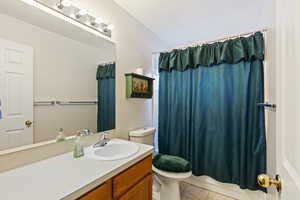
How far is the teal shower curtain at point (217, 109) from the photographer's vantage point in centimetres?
157

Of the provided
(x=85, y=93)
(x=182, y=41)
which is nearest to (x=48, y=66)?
(x=85, y=93)

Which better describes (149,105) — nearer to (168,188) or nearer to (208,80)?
(208,80)

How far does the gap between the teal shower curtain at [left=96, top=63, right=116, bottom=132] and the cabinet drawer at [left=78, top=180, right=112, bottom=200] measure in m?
0.71

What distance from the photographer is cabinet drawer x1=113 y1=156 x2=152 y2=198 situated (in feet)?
3.06

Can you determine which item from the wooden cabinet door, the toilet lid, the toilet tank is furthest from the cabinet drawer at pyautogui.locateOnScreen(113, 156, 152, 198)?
the toilet tank

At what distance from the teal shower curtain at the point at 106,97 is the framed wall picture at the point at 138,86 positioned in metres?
0.20

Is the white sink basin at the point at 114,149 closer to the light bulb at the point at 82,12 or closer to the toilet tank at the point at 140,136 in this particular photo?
the toilet tank at the point at 140,136

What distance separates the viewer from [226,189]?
181 centimetres

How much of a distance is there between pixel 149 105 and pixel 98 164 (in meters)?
1.42

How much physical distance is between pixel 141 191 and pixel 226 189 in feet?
4.27

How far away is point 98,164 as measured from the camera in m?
0.96

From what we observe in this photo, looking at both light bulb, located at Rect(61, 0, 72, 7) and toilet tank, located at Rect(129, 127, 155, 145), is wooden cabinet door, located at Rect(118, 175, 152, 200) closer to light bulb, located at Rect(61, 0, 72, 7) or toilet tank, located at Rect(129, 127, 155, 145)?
toilet tank, located at Rect(129, 127, 155, 145)

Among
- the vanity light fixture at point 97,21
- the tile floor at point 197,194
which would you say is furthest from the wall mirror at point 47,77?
the tile floor at point 197,194

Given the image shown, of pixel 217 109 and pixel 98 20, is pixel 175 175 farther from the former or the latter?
pixel 98 20
